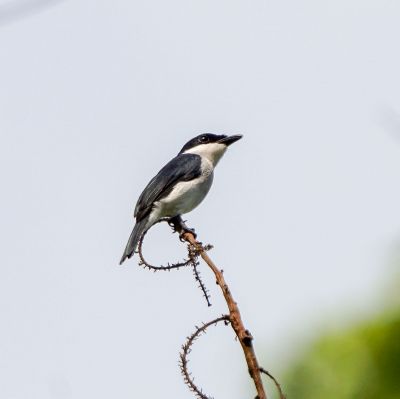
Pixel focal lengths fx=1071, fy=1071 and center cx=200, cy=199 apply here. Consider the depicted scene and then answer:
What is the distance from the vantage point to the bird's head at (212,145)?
8.87 metres

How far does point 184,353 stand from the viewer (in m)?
3.13

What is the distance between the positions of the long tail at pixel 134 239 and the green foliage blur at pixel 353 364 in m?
2.49

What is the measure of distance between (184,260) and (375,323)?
6.05 meters

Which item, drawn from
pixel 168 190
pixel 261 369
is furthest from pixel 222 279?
pixel 168 190

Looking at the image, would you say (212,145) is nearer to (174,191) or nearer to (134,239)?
(174,191)

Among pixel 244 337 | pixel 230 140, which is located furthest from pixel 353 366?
pixel 244 337

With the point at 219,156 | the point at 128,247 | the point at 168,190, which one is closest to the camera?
the point at 128,247

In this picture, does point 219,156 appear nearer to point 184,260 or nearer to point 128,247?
point 128,247

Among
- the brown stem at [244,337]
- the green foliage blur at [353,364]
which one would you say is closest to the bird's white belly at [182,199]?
the green foliage blur at [353,364]

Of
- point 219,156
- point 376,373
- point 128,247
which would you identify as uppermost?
point 219,156

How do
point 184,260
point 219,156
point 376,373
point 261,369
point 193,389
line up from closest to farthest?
point 261,369 → point 193,389 → point 184,260 → point 219,156 → point 376,373

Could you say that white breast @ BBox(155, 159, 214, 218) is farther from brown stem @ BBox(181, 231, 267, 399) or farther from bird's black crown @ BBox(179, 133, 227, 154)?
brown stem @ BBox(181, 231, 267, 399)

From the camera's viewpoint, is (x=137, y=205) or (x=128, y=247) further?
(x=137, y=205)

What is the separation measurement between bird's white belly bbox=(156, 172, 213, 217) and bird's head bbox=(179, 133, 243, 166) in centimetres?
→ 71
